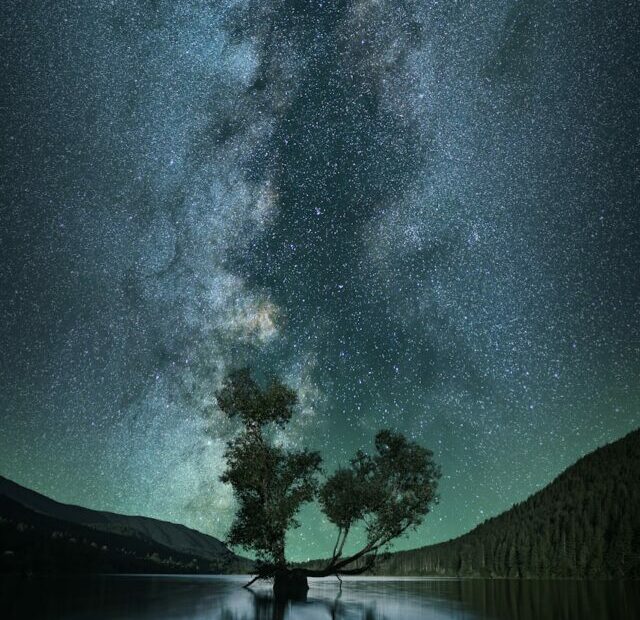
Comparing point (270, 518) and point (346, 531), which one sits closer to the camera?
point (270, 518)

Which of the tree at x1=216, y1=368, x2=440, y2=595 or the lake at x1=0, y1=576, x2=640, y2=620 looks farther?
the tree at x1=216, y1=368, x2=440, y2=595

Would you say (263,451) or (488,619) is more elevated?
(263,451)

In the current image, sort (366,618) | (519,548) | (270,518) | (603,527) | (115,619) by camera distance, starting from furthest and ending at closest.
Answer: (519,548) → (603,527) → (270,518) → (366,618) → (115,619)

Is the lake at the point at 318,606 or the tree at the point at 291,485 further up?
the tree at the point at 291,485

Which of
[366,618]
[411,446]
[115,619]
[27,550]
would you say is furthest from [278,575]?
[27,550]

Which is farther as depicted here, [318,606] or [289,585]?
[289,585]

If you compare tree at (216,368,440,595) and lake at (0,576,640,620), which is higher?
tree at (216,368,440,595)

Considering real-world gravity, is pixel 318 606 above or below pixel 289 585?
below

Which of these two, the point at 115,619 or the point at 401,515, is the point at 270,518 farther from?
the point at 115,619

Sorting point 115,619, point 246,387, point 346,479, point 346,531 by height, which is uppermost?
point 246,387

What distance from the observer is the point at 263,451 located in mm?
43969

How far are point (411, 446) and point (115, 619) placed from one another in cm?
2807

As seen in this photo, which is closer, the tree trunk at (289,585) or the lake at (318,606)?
the lake at (318,606)

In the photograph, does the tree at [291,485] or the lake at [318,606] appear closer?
the lake at [318,606]
